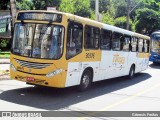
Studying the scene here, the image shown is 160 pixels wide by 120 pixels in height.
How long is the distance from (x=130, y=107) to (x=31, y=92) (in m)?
3.52

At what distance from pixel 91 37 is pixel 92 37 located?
3.5 inches

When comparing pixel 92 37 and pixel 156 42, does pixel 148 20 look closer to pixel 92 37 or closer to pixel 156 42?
pixel 156 42

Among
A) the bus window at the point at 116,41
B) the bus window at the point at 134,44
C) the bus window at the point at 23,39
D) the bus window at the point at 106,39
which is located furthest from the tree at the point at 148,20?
the bus window at the point at 23,39

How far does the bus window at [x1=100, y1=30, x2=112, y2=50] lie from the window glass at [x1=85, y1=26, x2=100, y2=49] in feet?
1.64

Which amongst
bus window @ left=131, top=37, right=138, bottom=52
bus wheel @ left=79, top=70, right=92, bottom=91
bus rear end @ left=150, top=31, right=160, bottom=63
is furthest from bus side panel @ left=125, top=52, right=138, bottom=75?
bus rear end @ left=150, top=31, right=160, bottom=63

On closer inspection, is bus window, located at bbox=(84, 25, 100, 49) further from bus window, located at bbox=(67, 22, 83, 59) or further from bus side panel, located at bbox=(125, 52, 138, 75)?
bus side panel, located at bbox=(125, 52, 138, 75)

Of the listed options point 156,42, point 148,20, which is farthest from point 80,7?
point 156,42

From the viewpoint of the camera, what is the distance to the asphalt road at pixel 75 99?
945 centimetres

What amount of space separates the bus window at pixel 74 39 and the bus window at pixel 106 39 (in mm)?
2022

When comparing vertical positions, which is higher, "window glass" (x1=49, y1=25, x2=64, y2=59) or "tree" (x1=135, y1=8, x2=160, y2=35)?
"tree" (x1=135, y1=8, x2=160, y2=35)

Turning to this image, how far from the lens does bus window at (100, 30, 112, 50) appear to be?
1336 cm

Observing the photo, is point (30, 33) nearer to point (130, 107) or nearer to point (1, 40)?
point (130, 107)

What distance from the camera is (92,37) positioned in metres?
12.4

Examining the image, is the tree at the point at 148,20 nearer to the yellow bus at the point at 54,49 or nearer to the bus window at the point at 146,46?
the bus window at the point at 146,46
